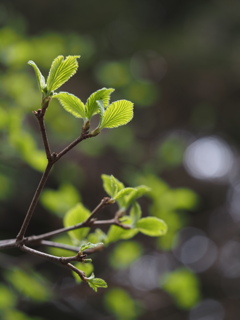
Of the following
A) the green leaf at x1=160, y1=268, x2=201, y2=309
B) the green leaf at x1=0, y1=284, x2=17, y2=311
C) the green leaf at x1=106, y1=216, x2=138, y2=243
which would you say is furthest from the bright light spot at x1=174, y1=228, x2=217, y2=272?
the green leaf at x1=106, y1=216, x2=138, y2=243

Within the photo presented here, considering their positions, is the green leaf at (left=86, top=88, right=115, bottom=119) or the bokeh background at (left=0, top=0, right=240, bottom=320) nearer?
the green leaf at (left=86, top=88, right=115, bottom=119)

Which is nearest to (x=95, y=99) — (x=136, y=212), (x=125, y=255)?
(x=136, y=212)

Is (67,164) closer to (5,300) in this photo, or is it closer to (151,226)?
(5,300)

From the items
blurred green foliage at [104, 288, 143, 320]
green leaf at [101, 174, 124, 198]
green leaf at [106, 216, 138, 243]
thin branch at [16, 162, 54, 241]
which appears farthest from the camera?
blurred green foliage at [104, 288, 143, 320]

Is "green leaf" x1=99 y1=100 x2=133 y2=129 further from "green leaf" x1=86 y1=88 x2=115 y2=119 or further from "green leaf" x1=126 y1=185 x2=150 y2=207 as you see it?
"green leaf" x1=126 y1=185 x2=150 y2=207

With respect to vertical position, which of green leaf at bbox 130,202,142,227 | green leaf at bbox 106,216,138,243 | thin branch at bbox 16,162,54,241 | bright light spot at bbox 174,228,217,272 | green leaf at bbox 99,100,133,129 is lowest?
bright light spot at bbox 174,228,217,272

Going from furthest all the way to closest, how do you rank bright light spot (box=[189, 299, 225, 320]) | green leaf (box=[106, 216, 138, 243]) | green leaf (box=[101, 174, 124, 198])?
bright light spot (box=[189, 299, 225, 320]), green leaf (box=[106, 216, 138, 243]), green leaf (box=[101, 174, 124, 198])

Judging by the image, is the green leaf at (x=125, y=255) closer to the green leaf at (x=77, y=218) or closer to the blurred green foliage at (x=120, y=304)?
the blurred green foliage at (x=120, y=304)

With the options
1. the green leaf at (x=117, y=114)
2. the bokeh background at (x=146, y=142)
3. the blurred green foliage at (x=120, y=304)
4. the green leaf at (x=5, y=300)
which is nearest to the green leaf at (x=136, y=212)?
the green leaf at (x=117, y=114)
